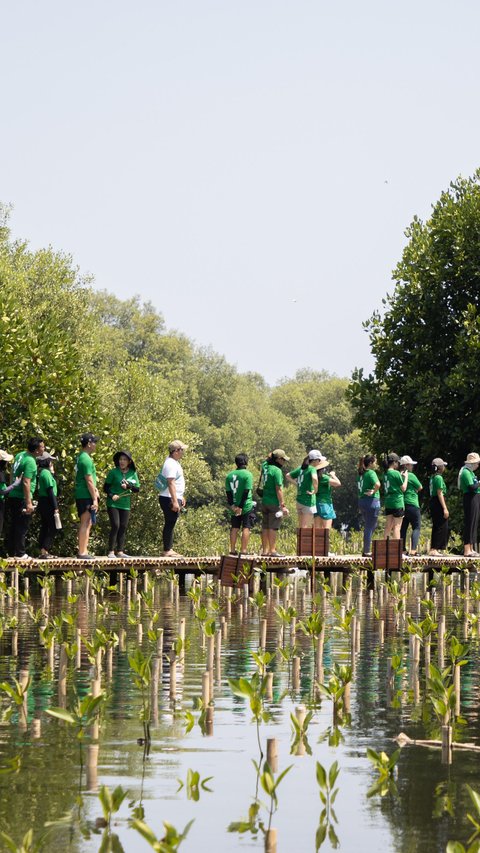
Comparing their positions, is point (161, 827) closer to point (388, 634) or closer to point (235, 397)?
point (388, 634)

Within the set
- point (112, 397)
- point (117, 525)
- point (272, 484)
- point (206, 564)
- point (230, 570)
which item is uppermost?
point (112, 397)

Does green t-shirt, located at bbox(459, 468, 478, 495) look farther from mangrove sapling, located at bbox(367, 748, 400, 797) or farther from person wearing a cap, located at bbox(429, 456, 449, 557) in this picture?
mangrove sapling, located at bbox(367, 748, 400, 797)

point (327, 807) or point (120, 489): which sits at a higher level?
point (120, 489)

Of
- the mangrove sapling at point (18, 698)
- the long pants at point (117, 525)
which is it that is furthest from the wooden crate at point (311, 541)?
the mangrove sapling at point (18, 698)

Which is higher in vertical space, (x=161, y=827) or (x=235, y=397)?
(x=235, y=397)

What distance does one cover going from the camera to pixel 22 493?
23750 mm

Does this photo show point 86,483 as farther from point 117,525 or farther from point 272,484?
point 272,484

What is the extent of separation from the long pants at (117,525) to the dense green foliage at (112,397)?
664cm

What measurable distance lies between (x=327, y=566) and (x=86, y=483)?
19.6ft

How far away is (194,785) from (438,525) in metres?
21.6

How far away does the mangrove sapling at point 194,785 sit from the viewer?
27.3 feet

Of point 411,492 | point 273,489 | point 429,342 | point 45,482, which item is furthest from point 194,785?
point 429,342

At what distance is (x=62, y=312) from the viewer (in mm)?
52312

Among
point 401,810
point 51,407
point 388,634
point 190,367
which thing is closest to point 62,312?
point 51,407
